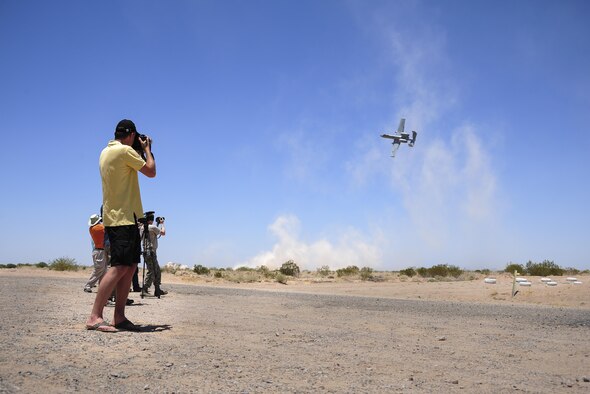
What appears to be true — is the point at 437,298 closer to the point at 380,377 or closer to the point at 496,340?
the point at 496,340

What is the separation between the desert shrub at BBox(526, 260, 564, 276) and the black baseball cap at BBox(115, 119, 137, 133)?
A: 3393 centimetres

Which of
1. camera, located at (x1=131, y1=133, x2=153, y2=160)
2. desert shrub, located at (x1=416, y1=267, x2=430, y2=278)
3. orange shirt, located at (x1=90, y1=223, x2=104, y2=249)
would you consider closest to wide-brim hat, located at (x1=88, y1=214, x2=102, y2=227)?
orange shirt, located at (x1=90, y1=223, x2=104, y2=249)

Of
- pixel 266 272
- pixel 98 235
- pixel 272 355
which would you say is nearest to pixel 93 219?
pixel 98 235

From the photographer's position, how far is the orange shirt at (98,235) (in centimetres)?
1050

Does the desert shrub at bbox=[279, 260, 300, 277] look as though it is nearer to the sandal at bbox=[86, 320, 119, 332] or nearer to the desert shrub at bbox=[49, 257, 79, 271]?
the desert shrub at bbox=[49, 257, 79, 271]

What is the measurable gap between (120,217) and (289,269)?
Result: 33075mm

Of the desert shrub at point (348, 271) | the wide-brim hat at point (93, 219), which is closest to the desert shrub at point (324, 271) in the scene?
the desert shrub at point (348, 271)

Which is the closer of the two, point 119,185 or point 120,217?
point 120,217

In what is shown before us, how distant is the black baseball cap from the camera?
6394 mm

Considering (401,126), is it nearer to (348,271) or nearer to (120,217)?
(348,271)

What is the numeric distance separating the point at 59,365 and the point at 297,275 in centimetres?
3463

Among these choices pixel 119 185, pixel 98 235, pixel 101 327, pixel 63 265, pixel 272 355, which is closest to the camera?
pixel 272 355

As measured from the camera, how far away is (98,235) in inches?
418

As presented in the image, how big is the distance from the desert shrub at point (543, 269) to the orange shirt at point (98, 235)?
31.5 metres
